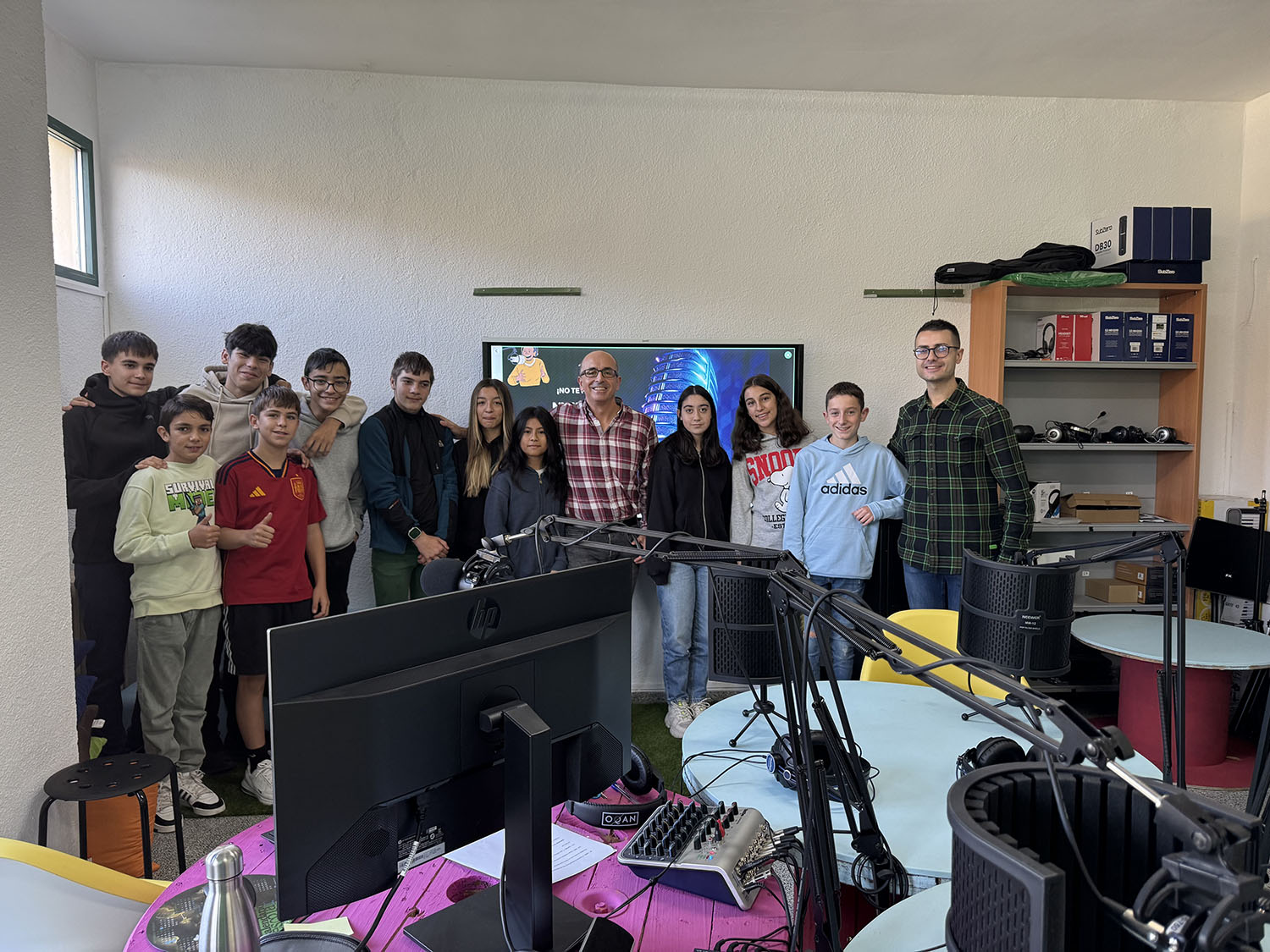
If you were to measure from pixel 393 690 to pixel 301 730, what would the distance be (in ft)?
0.38

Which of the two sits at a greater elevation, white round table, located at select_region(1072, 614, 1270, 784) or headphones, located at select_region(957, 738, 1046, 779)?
headphones, located at select_region(957, 738, 1046, 779)

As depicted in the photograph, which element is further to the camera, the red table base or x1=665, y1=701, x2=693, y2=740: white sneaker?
x1=665, y1=701, x2=693, y2=740: white sneaker

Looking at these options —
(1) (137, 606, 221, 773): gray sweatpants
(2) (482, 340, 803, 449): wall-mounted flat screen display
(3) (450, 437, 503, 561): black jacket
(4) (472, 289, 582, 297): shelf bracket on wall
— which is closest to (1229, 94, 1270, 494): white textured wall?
(2) (482, 340, 803, 449): wall-mounted flat screen display

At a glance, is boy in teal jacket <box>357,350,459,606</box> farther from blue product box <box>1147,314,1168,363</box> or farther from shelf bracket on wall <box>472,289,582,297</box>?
blue product box <box>1147,314,1168,363</box>

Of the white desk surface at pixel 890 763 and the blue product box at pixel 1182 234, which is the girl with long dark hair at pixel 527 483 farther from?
the blue product box at pixel 1182 234

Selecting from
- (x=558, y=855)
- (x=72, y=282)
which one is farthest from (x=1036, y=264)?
(x=72, y=282)

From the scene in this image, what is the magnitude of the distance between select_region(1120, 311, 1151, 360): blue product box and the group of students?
114cm

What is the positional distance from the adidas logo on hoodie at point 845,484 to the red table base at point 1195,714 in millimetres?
1363

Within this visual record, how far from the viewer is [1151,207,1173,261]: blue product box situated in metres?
4.05

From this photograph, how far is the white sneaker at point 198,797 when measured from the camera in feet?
10.0

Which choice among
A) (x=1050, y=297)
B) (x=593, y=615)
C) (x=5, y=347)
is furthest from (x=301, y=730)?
(x=1050, y=297)

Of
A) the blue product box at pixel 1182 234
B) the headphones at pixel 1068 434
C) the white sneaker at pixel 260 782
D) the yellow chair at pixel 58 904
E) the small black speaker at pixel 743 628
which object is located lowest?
the white sneaker at pixel 260 782

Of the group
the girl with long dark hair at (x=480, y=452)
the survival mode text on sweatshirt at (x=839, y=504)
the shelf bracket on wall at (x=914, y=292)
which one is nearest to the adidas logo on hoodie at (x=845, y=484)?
the survival mode text on sweatshirt at (x=839, y=504)

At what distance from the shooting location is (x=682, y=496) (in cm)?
388
